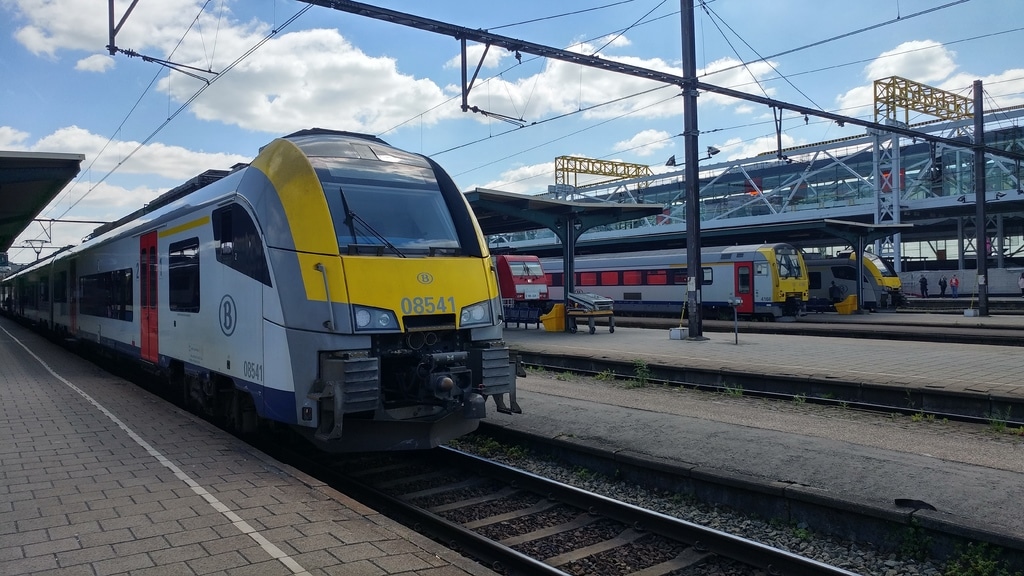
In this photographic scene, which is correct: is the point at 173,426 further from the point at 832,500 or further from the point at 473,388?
the point at 832,500

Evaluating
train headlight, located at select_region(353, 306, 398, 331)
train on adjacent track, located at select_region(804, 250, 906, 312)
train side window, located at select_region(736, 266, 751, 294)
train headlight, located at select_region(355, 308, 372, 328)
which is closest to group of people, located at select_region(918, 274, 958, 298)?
train on adjacent track, located at select_region(804, 250, 906, 312)

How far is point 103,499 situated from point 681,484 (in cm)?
491

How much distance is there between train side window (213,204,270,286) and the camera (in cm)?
702

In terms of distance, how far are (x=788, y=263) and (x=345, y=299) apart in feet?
82.8

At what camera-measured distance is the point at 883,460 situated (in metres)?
7.12

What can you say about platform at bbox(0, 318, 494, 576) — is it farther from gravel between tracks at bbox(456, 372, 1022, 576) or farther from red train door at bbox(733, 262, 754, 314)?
red train door at bbox(733, 262, 754, 314)

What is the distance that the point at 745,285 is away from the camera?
28188mm

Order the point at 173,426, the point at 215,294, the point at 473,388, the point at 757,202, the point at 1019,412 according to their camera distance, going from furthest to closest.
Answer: the point at 757,202
the point at 1019,412
the point at 173,426
the point at 215,294
the point at 473,388

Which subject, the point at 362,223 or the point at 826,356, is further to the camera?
the point at 826,356

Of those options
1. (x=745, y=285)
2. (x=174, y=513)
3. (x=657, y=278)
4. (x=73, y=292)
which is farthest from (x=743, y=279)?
(x=174, y=513)

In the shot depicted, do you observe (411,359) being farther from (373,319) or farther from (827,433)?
(827,433)

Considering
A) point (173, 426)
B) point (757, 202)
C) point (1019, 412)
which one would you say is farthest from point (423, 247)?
point (757, 202)

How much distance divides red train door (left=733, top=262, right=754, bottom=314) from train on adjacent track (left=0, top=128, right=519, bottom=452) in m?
22.2

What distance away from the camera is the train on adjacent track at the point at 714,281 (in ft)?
91.0
